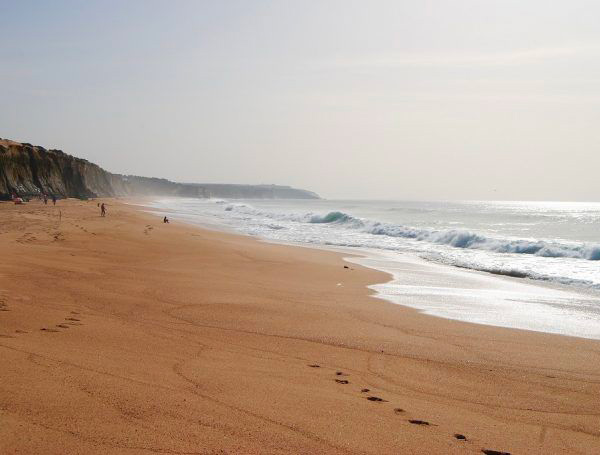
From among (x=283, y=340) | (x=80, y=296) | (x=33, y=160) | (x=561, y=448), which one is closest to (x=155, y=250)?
(x=80, y=296)

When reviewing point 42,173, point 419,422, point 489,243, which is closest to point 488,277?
point 489,243

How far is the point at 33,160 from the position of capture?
51656 millimetres

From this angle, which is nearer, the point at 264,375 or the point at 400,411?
the point at 400,411

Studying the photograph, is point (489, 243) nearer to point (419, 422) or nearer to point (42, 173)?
point (419, 422)

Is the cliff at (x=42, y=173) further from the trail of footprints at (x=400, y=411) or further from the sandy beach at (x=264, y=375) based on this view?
the trail of footprints at (x=400, y=411)

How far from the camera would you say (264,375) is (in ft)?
15.5

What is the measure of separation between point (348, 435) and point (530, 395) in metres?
2.31

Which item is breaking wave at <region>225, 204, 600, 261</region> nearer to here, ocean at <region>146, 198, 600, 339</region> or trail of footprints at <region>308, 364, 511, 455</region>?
ocean at <region>146, 198, 600, 339</region>

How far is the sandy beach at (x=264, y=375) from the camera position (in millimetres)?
3289

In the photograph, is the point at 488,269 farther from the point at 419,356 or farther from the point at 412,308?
the point at 419,356

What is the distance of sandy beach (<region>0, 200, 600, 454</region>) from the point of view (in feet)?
10.8

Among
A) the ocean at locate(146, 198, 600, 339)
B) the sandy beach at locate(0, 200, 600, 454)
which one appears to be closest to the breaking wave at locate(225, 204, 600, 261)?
the ocean at locate(146, 198, 600, 339)

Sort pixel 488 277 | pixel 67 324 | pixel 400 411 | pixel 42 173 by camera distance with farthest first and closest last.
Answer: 1. pixel 42 173
2. pixel 488 277
3. pixel 67 324
4. pixel 400 411

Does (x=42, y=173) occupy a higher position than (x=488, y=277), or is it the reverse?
(x=42, y=173)
